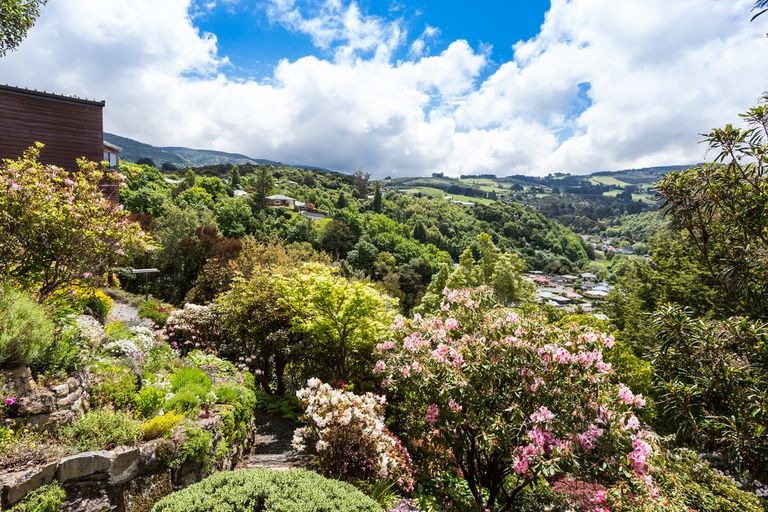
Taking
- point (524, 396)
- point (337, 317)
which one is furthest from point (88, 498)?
point (524, 396)

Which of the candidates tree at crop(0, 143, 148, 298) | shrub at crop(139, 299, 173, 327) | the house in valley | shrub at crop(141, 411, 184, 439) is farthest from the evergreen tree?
shrub at crop(141, 411, 184, 439)

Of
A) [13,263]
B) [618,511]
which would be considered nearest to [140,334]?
[13,263]

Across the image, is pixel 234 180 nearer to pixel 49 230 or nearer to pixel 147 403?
pixel 49 230

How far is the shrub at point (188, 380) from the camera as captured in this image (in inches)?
280

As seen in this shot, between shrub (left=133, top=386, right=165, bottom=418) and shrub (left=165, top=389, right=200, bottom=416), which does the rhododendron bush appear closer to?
shrub (left=165, top=389, right=200, bottom=416)

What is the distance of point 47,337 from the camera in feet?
18.1

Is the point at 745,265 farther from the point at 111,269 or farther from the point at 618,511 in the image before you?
the point at 111,269

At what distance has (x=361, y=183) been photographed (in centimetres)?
10969

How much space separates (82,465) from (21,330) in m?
2.12

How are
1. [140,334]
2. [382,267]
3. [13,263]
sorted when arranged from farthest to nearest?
[382,267] → [140,334] → [13,263]

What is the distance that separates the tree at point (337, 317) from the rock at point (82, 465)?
5.28m

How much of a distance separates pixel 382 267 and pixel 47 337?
44.3 metres

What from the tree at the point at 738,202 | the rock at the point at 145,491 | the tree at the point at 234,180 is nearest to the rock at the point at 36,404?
the rock at the point at 145,491

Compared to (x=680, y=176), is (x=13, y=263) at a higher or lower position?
lower
